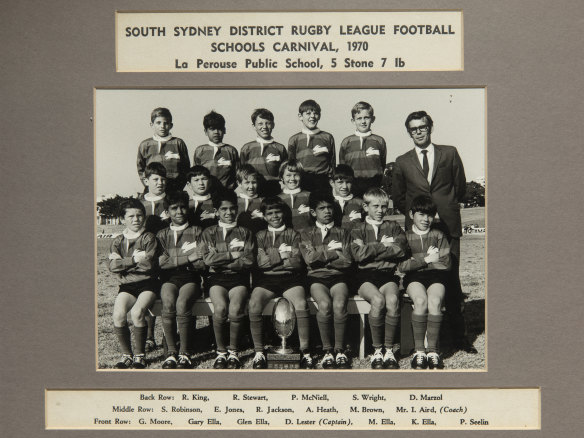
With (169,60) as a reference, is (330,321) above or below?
below

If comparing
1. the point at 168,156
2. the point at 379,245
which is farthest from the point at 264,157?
the point at 379,245

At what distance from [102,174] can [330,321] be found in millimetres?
1739

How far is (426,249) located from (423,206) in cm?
28

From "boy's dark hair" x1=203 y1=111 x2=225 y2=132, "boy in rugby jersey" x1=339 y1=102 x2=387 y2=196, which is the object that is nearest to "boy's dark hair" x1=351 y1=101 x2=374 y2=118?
"boy in rugby jersey" x1=339 y1=102 x2=387 y2=196

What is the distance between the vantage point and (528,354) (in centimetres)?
356

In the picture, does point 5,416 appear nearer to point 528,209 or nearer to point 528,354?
point 528,354

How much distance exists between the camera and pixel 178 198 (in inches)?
141

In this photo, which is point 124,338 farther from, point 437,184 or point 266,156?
point 437,184

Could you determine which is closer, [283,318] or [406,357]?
[283,318]

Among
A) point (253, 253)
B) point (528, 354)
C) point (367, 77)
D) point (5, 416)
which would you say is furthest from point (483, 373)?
point (5, 416)

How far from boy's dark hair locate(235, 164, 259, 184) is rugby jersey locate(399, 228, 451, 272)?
41.6 inches

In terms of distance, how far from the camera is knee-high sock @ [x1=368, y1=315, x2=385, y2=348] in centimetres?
358

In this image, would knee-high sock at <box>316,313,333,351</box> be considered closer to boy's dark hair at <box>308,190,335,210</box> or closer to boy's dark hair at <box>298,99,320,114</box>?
boy's dark hair at <box>308,190,335,210</box>

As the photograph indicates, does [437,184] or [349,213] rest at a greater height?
[437,184]
